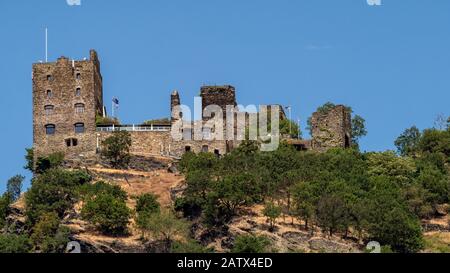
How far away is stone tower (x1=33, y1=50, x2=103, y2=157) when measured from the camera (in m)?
87.9

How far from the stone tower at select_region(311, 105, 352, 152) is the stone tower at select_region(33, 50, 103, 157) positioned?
1412 cm

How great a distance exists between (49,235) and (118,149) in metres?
13.4

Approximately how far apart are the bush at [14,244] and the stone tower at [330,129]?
79.8 feet

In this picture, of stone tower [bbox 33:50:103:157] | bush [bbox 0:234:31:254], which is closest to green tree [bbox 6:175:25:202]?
stone tower [bbox 33:50:103:157]

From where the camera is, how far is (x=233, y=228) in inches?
2894

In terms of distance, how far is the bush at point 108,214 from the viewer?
74812 millimetres

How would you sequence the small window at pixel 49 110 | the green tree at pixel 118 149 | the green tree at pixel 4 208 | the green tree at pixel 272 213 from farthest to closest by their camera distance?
the small window at pixel 49 110 < the green tree at pixel 118 149 < the green tree at pixel 4 208 < the green tree at pixel 272 213

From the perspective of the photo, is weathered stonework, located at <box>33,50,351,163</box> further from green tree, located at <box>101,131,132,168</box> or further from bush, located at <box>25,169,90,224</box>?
bush, located at <box>25,169,90,224</box>

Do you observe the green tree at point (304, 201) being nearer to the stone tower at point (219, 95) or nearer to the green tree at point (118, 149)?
the green tree at point (118, 149)

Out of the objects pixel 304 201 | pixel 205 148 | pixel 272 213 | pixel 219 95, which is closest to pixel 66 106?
pixel 205 148

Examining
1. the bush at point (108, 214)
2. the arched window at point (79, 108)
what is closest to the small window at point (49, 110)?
the arched window at point (79, 108)
